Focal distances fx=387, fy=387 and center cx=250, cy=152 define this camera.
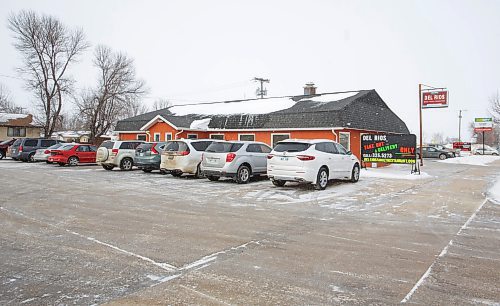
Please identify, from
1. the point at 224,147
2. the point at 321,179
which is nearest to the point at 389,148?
the point at 321,179

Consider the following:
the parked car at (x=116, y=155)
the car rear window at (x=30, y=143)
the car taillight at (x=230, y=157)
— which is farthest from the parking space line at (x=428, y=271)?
the car rear window at (x=30, y=143)

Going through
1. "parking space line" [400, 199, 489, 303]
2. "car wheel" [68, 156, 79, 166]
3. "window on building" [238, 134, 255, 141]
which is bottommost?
"parking space line" [400, 199, 489, 303]

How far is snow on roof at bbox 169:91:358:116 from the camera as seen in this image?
2670cm

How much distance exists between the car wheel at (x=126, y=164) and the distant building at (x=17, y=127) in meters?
34.2

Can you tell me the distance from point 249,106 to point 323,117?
28.1ft

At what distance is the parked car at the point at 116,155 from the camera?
785 inches

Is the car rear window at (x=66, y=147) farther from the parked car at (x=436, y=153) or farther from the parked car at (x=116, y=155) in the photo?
the parked car at (x=436, y=153)

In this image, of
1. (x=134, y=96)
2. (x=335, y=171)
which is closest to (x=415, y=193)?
(x=335, y=171)

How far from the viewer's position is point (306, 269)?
4.84 metres

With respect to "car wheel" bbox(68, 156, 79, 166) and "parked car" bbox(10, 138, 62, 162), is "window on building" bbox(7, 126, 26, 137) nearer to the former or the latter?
"parked car" bbox(10, 138, 62, 162)

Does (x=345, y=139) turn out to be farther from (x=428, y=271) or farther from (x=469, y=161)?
(x=469, y=161)

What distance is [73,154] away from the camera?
2356cm

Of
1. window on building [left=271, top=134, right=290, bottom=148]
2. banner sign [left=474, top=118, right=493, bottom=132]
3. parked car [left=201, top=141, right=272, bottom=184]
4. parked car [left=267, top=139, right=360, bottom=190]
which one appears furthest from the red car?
banner sign [left=474, top=118, right=493, bottom=132]

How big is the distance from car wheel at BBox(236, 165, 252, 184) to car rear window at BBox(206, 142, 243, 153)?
751mm
